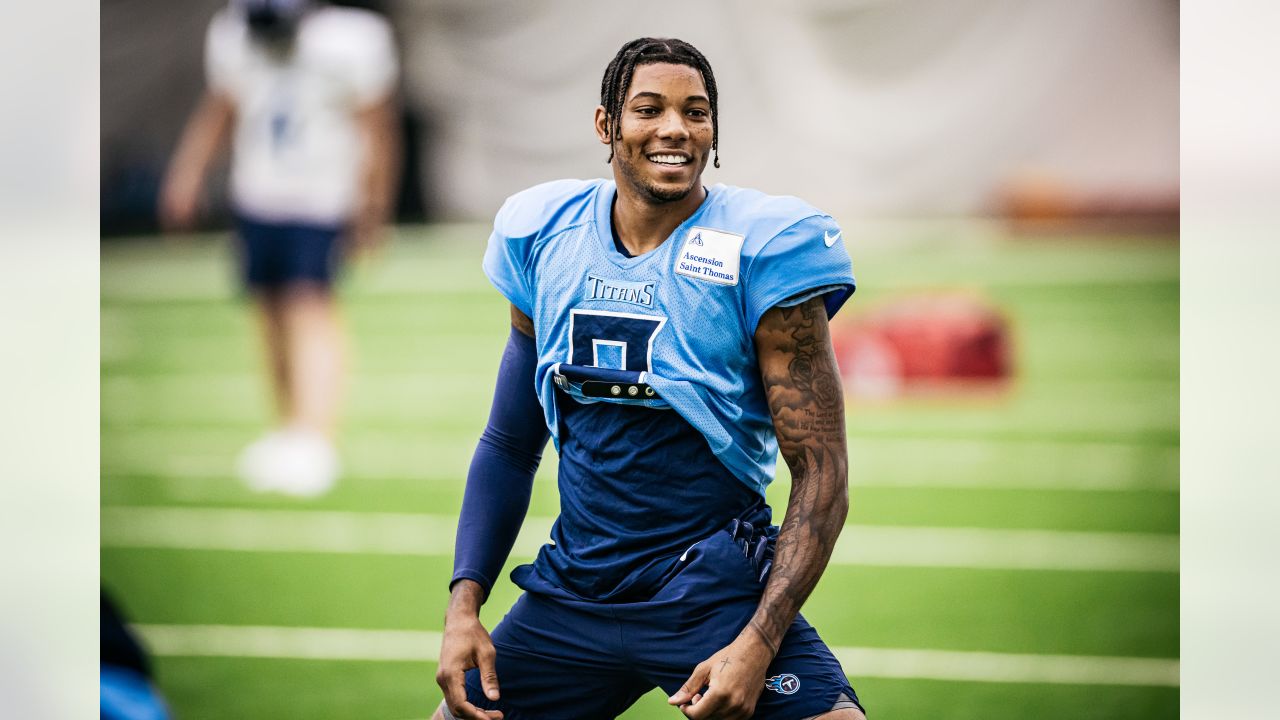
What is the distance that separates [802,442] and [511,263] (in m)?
0.50

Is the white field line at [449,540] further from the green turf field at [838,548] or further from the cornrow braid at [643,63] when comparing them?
the cornrow braid at [643,63]

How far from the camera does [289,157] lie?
6684 millimetres

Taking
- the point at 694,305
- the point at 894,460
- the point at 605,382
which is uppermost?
the point at 694,305

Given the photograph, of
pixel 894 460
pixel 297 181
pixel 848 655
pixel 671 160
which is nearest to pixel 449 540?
pixel 848 655

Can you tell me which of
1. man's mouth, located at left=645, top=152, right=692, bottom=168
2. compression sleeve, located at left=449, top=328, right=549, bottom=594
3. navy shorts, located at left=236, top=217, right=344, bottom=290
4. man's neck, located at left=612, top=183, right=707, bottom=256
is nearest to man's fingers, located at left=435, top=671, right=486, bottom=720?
compression sleeve, located at left=449, top=328, right=549, bottom=594

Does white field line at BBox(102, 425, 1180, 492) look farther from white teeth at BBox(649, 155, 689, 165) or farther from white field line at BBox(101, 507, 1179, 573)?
white teeth at BBox(649, 155, 689, 165)

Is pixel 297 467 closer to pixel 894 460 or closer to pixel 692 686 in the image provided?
pixel 894 460

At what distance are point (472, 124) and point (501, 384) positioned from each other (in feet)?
47.3

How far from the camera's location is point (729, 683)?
195 cm

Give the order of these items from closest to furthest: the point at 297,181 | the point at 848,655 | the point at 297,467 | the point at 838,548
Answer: the point at 848,655 → the point at 838,548 → the point at 297,467 → the point at 297,181

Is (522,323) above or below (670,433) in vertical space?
above

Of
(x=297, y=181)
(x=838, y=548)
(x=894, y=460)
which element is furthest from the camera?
(x=894, y=460)
